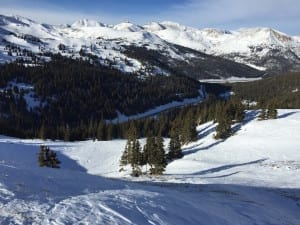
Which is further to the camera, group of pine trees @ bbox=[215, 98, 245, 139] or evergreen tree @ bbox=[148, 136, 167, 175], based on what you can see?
group of pine trees @ bbox=[215, 98, 245, 139]

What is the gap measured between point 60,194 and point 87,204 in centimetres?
253

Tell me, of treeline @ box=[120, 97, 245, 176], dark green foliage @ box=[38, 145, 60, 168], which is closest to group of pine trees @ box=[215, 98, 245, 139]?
treeline @ box=[120, 97, 245, 176]

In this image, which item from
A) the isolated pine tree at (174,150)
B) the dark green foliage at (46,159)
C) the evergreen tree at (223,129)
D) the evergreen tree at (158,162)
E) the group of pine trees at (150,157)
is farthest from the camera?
the evergreen tree at (223,129)

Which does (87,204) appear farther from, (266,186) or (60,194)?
(266,186)

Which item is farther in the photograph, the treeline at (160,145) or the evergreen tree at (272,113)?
the evergreen tree at (272,113)

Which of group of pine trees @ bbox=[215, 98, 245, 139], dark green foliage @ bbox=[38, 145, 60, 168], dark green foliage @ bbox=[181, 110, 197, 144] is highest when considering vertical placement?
group of pine trees @ bbox=[215, 98, 245, 139]

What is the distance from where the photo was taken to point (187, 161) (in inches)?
2987

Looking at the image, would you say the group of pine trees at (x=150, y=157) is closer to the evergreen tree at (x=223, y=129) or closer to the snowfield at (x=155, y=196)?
the snowfield at (x=155, y=196)

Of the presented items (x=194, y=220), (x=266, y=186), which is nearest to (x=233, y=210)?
(x=194, y=220)

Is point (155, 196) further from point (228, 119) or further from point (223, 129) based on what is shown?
point (228, 119)

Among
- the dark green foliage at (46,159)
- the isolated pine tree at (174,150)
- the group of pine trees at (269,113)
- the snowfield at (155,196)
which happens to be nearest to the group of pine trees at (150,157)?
the snowfield at (155,196)

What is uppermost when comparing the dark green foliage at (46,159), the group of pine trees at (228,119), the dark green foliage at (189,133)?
the group of pine trees at (228,119)

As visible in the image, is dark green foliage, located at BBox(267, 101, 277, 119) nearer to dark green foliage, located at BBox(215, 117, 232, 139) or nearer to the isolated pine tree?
dark green foliage, located at BBox(215, 117, 232, 139)

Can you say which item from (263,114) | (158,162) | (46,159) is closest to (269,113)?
(263,114)
